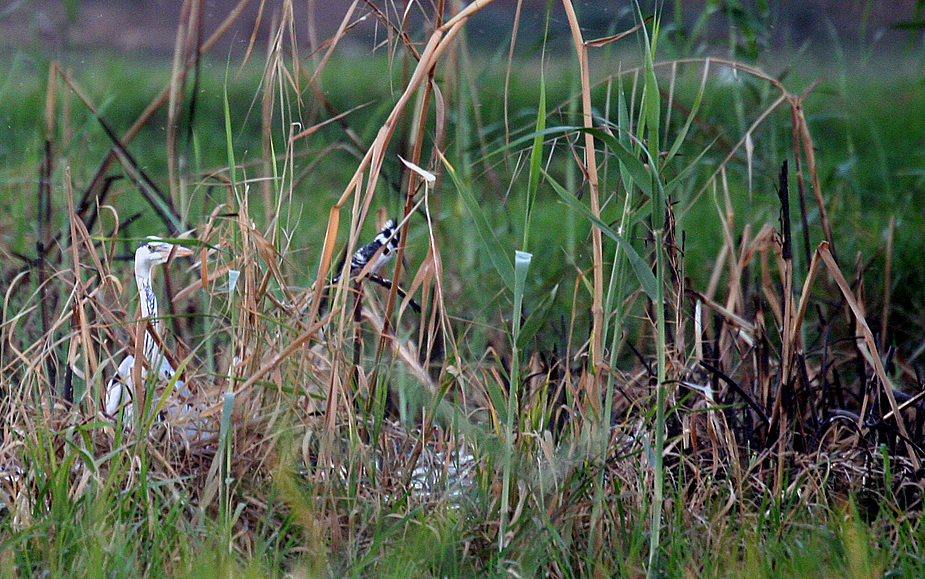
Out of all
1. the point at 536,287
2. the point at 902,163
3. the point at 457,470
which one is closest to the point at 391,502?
the point at 457,470

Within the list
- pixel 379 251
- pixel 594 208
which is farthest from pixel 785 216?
pixel 379 251

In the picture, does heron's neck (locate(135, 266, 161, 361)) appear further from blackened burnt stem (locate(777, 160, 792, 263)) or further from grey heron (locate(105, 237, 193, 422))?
blackened burnt stem (locate(777, 160, 792, 263))

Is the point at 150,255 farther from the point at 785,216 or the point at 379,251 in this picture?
the point at 785,216

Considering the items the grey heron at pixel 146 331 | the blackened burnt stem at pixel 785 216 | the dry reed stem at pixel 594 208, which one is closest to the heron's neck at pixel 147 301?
the grey heron at pixel 146 331

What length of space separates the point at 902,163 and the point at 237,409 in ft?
15.3

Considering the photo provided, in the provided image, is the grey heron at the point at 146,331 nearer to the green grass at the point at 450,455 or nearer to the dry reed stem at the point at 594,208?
the green grass at the point at 450,455

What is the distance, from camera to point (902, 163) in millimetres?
4996

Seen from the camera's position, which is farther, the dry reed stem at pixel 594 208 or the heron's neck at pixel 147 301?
the heron's neck at pixel 147 301

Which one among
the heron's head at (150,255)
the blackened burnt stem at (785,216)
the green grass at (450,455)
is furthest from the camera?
the heron's head at (150,255)

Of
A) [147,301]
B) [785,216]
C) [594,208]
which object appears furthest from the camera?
[147,301]

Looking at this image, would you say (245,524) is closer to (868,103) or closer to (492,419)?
(492,419)

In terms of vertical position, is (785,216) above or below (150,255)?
above

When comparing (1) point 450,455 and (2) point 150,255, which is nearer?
(1) point 450,455

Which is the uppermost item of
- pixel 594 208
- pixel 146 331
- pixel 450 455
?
pixel 594 208
